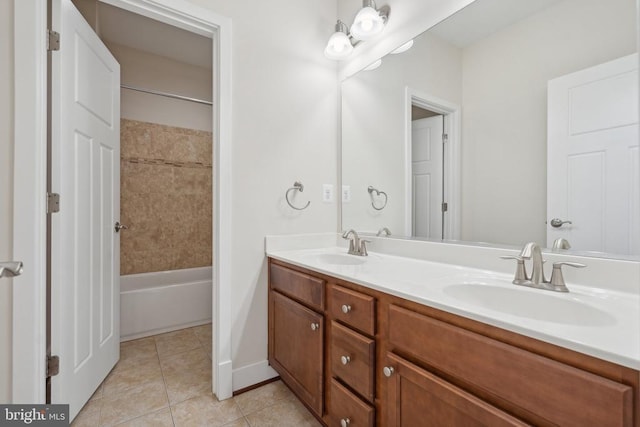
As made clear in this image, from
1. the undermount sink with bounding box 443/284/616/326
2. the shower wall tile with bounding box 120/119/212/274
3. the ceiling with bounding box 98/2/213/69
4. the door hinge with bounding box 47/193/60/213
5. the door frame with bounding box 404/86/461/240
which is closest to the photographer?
the undermount sink with bounding box 443/284/616/326

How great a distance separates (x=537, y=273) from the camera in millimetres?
917

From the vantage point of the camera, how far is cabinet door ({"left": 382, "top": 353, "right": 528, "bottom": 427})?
2.18ft

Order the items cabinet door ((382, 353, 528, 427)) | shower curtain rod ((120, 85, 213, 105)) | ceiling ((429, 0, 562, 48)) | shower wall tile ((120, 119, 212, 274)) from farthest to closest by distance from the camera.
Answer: shower wall tile ((120, 119, 212, 274)) → shower curtain rod ((120, 85, 213, 105)) → ceiling ((429, 0, 562, 48)) → cabinet door ((382, 353, 528, 427))

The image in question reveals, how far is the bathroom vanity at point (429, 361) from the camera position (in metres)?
0.53

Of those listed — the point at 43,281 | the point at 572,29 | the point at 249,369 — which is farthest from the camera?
the point at 249,369

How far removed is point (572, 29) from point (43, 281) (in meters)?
2.21

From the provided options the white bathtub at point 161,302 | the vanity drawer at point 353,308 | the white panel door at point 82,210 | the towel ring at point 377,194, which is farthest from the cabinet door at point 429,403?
the white bathtub at point 161,302

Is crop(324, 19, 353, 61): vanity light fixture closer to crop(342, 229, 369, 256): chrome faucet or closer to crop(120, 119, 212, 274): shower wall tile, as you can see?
crop(342, 229, 369, 256): chrome faucet

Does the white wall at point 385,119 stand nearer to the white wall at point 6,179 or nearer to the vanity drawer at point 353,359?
the vanity drawer at point 353,359

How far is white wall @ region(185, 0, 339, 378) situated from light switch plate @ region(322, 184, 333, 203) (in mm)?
28

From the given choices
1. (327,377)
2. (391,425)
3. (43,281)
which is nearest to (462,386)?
(391,425)

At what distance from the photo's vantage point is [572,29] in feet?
3.20

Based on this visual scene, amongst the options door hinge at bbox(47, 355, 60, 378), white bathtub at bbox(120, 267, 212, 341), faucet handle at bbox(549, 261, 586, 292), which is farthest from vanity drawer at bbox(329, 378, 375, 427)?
white bathtub at bbox(120, 267, 212, 341)

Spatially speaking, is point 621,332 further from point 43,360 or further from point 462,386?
point 43,360
